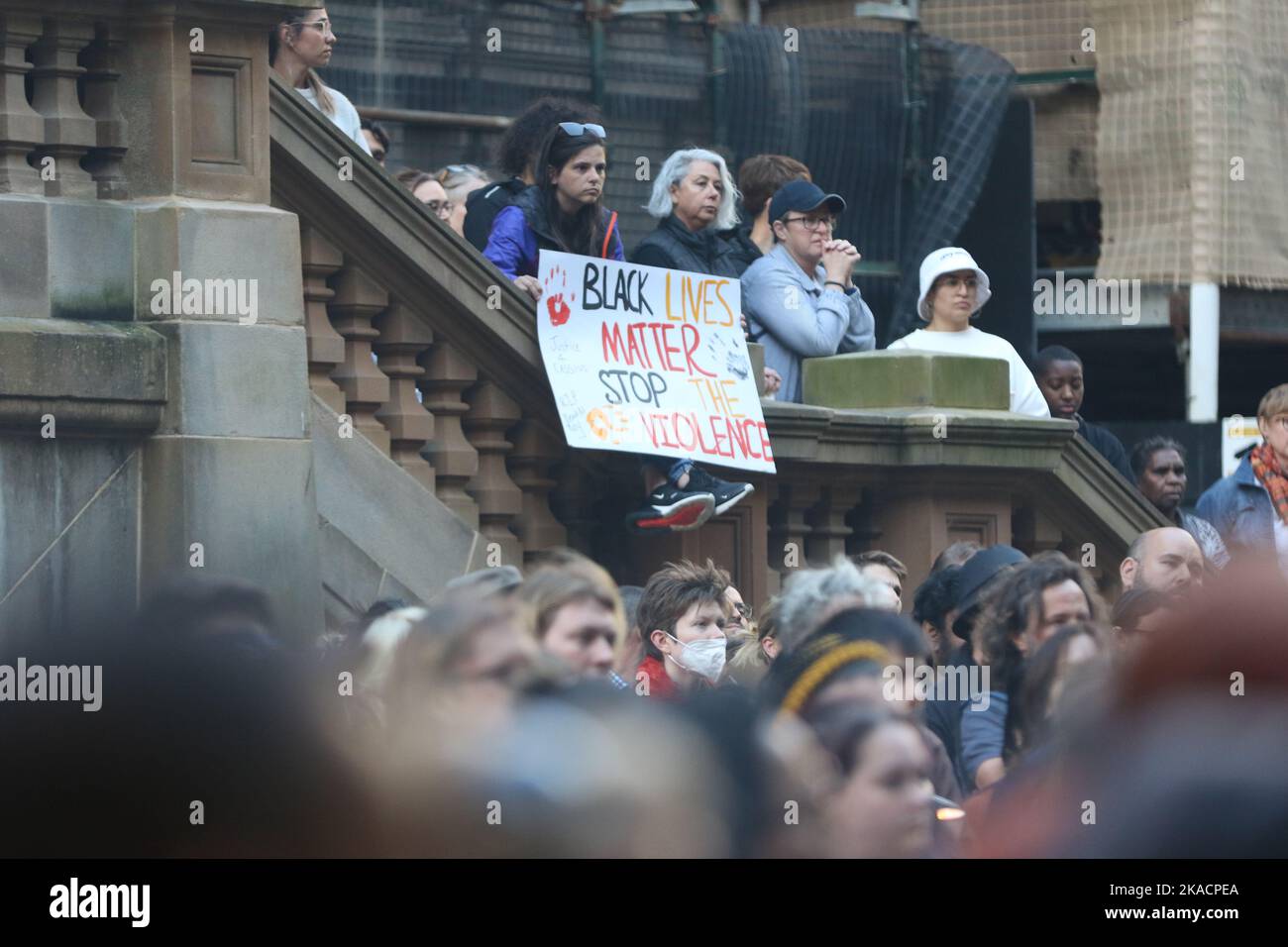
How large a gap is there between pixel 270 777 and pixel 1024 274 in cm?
1438

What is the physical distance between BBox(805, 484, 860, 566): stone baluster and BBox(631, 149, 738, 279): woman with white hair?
0.92m

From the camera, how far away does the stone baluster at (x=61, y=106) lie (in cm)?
748

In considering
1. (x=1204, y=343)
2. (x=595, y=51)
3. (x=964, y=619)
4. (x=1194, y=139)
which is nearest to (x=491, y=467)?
(x=964, y=619)

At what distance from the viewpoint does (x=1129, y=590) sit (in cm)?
783

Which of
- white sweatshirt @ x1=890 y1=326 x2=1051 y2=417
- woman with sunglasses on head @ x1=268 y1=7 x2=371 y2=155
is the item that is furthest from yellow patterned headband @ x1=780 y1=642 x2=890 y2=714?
white sweatshirt @ x1=890 y1=326 x2=1051 y2=417

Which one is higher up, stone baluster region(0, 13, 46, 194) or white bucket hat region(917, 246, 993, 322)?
stone baluster region(0, 13, 46, 194)

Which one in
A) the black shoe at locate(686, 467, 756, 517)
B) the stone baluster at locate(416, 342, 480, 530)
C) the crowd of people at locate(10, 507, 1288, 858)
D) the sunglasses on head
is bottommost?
the crowd of people at locate(10, 507, 1288, 858)

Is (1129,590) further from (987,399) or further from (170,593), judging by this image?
(170,593)

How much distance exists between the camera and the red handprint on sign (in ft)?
28.3

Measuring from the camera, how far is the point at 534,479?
347 inches

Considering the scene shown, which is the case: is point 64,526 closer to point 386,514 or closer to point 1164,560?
point 386,514

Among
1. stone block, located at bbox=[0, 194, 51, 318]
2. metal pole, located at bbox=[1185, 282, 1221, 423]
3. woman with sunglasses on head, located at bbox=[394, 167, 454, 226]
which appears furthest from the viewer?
metal pole, located at bbox=[1185, 282, 1221, 423]

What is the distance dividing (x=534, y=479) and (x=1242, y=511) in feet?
9.82

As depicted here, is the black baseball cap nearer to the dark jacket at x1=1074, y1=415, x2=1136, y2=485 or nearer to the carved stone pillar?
the carved stone pillar
